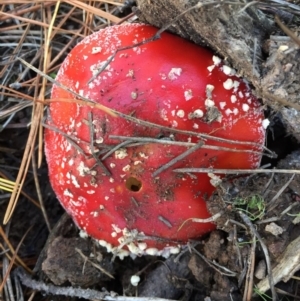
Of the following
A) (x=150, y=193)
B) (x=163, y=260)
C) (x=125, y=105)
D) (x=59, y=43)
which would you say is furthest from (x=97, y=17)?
(x=163, y=260)

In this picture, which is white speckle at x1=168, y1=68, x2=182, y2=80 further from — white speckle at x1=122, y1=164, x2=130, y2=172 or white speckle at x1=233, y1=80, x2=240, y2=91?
white speckle at x1=122, y1=164, x2=130, y2=172

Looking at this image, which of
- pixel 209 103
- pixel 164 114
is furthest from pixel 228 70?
pixel 164 114

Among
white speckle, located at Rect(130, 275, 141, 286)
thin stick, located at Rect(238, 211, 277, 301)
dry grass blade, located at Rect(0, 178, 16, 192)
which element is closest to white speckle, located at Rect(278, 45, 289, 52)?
thin stick, located at Rect(238, 211, 277, 301)

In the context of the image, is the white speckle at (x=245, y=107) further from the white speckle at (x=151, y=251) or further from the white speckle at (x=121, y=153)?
the white speckle at (x=151, y=251)

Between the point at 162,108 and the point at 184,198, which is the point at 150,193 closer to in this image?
the point at 184,198

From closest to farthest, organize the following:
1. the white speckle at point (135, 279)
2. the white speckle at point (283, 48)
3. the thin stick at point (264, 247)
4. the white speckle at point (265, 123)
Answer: the white speckle at point (283, 48) → the thin stick at point (264, 247) → the white speckle at point (265, 123) → the white speckle at point (135, 279)

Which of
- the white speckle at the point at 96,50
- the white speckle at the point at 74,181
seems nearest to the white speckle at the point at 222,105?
the white speckle at the point at 96,50
